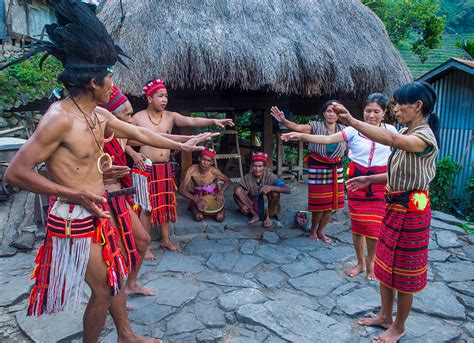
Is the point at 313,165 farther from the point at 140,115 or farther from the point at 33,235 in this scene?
the point at 33,235

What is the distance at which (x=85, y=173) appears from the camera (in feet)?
6.98

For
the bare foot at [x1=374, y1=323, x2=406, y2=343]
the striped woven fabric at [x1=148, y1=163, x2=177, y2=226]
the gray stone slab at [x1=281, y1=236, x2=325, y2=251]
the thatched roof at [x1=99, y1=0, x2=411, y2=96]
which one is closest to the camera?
the bare foot at [x1=374, y1=323, x2=406, y2=343]

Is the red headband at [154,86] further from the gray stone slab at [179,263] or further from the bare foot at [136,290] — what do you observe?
the bare foot at [136,290]

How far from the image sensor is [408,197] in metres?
2.47

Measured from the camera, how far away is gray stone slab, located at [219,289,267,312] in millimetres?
3150

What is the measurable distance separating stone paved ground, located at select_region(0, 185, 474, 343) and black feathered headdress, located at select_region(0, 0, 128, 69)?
1930 millimetres

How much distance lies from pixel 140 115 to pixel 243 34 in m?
2.08

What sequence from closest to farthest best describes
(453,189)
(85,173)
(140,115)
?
1. (85,173)
2. (140,115)
3. (453,189)

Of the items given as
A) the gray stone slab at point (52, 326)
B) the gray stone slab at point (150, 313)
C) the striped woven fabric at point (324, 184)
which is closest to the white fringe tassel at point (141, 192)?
the gray stone slab at point (150, 313)

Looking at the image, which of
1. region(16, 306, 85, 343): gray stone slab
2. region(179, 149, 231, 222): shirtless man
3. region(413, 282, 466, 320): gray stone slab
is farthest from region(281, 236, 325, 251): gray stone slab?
region(16, 306, 85, 343): gray stone slab

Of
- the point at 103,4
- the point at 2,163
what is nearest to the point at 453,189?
the point at 103,4

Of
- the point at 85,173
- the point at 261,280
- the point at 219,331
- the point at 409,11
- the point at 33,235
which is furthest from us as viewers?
the point at 409,11

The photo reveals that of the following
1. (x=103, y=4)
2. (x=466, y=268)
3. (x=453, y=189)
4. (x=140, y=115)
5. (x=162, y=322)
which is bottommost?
(x=453, y=189)

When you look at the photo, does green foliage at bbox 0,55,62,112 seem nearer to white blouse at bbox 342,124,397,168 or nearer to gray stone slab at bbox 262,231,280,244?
gray stone slab at bbox 262,231,280,244
